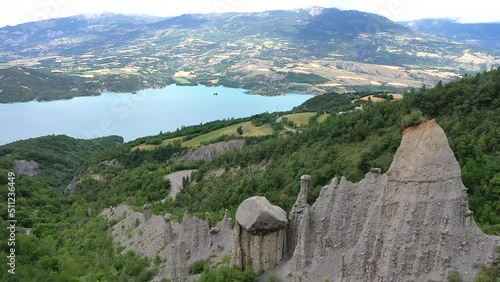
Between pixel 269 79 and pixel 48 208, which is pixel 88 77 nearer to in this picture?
pixel 269 79

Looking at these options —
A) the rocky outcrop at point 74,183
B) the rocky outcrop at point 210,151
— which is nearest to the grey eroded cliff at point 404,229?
the rocky outcrop at point 210,151

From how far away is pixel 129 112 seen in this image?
11788 cm

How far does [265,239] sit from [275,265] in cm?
111

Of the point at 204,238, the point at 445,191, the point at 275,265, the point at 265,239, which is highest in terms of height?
the point at 445,191

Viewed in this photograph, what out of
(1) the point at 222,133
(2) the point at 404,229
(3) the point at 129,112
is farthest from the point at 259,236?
(3) the point at 129,112

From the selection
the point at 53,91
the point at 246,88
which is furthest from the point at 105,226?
the point at 246,88

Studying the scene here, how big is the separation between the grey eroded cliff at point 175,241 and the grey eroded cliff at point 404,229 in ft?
16.2

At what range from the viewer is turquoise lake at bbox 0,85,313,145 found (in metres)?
102

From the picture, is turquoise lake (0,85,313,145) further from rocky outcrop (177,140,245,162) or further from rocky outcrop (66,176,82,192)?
rocky outcrop (177,140,245,162)

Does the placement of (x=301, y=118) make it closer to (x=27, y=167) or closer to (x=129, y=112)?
(x=27, y=167)

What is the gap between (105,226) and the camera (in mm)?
32281

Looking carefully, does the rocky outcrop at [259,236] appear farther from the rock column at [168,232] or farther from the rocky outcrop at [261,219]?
the rock column at [168,232]

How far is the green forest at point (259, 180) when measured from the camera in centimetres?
1950

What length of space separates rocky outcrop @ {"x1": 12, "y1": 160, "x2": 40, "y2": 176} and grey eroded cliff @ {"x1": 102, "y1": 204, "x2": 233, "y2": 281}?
135 feet
